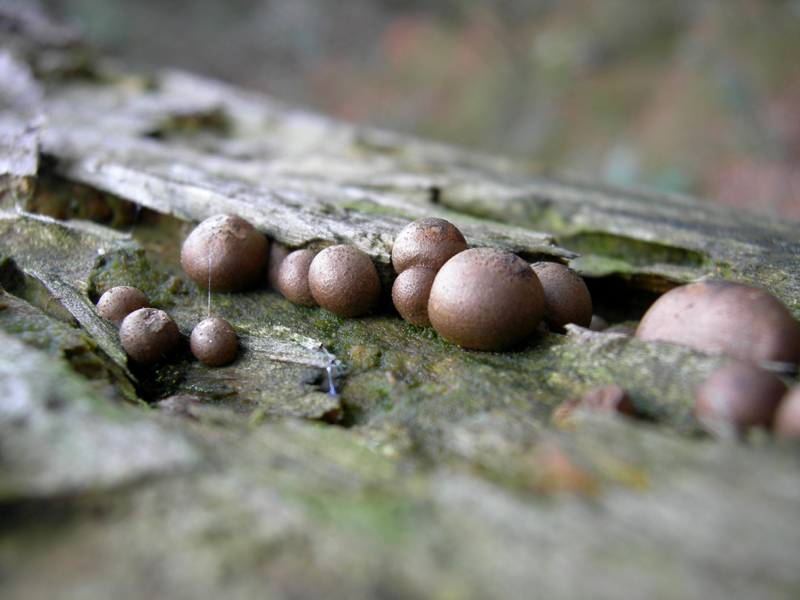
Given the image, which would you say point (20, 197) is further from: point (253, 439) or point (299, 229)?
point (253, 439)

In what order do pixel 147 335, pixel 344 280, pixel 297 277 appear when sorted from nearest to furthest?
pixel 147 335 < pixel 344 280 < pixel 297 277

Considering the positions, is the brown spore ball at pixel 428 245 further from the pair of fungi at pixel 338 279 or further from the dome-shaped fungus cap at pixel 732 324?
the dome-shaped fungus cap at pixel 732 324

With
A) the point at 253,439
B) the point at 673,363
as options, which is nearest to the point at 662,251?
the point at 673,363

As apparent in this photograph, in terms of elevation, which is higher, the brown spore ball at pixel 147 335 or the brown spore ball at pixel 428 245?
the brown spore ball at pixel 428 245

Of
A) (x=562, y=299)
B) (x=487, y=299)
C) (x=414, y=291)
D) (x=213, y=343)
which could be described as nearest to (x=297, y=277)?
(x=213, y=343)

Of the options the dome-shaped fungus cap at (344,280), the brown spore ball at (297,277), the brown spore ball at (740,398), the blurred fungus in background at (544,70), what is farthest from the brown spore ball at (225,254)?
the blurred fungus in background at (544,70)

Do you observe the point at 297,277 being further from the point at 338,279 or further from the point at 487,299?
the point at 487,299
